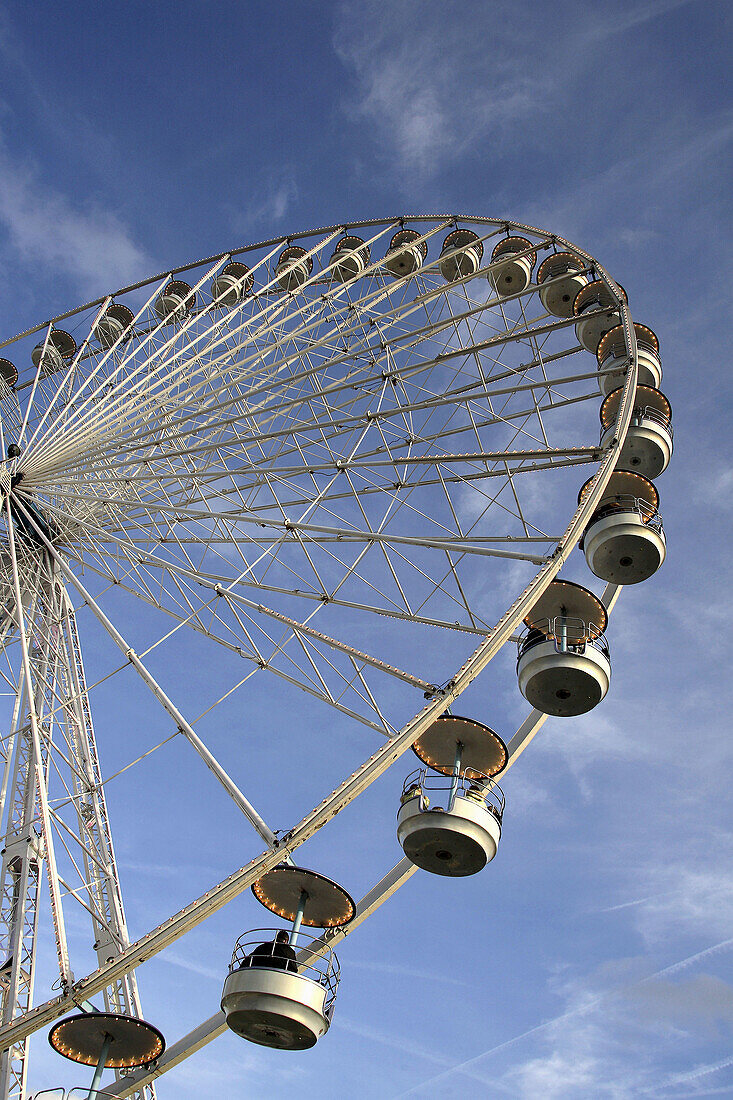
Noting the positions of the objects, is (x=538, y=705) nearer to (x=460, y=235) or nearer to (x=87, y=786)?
(x=87, y=786)

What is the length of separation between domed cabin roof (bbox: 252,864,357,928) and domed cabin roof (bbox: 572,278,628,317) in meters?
12.9

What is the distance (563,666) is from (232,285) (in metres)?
14.8

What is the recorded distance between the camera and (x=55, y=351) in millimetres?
25422

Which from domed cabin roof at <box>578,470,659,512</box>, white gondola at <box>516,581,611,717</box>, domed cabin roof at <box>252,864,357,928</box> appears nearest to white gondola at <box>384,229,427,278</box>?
domed cabin roof at <box>578,470,659,512</box>

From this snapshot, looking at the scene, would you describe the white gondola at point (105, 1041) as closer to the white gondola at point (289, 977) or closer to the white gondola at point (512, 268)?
the white gondola at point (289, 977)

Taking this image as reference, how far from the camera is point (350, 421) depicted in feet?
52.6

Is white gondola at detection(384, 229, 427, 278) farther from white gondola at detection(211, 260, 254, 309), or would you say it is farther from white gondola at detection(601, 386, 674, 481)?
white gondola at detection(601, 386, 674, 481)

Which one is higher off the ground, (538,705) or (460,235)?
(460,235)

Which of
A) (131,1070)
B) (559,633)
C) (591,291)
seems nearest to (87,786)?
(131,1070)

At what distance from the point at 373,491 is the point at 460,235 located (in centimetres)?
1009

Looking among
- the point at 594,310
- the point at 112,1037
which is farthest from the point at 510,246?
the point at 112,1037

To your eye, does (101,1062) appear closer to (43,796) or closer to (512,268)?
(43,796)

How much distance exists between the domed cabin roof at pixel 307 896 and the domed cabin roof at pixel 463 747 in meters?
2.33

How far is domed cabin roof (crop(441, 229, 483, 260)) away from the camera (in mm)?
23453
